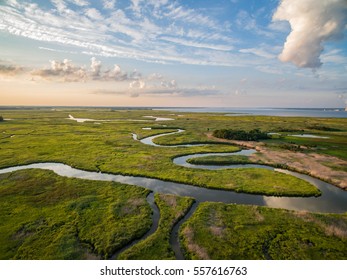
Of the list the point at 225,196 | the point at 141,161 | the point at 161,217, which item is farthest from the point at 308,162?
the point at 161,217

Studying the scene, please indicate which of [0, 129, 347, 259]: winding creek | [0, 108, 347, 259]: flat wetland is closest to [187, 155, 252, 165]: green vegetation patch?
[0, 108, 347, 259]: flat wetland

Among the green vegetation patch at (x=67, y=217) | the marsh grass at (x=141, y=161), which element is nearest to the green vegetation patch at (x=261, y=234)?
the green vegetation patch at (x=67, y=217)

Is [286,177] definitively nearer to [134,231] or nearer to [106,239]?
[134,231]

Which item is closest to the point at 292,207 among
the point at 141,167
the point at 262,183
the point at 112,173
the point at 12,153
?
the point at 262,183

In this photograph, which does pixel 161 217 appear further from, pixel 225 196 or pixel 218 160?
pixel 218 160

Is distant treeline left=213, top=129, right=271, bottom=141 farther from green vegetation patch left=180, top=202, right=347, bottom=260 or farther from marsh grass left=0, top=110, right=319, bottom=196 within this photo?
green vegetation patch left=180, top=202, right=347, bottom=260
